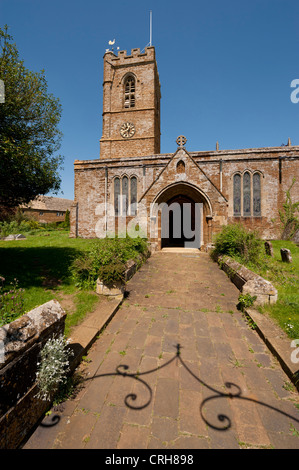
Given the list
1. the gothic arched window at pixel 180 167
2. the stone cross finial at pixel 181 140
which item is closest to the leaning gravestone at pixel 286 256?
the gothic arched window at pixel 180 167

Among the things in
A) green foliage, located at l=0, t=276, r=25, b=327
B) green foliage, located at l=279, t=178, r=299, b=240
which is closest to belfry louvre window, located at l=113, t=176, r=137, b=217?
green foliage, located at l=279, t=178, r=299, b=240

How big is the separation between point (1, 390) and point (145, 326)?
2871mm

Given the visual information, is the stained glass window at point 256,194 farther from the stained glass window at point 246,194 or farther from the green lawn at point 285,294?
the green lawn at point 285,294

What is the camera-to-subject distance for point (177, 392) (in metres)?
2.67

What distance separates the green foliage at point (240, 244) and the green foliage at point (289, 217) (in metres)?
9.38

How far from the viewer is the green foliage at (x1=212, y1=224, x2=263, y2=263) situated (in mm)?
8148

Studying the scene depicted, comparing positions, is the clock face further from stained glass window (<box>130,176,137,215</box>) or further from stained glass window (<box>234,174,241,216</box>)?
stained glass window (<box>234,174,241,216</box>)

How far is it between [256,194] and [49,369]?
1841cm

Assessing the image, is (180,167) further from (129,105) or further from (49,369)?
(129,105)

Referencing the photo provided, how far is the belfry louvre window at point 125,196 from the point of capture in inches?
732

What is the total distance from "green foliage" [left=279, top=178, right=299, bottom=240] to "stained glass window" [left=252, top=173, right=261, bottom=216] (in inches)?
68.9

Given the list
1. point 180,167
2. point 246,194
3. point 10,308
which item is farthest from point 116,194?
point 10,308

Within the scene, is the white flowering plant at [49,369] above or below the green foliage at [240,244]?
below
